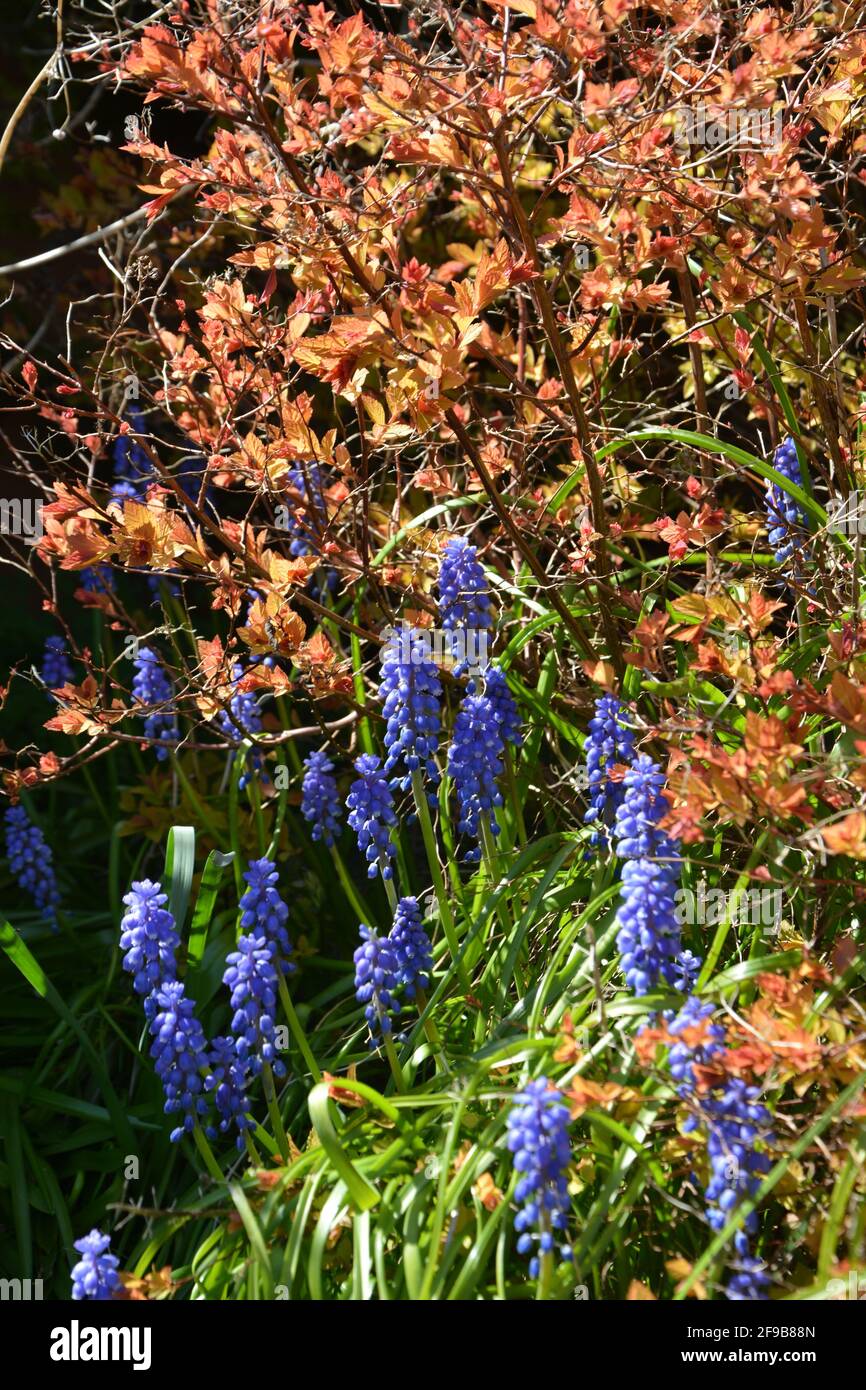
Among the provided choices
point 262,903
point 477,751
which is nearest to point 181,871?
point 262,903

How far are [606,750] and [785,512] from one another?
0.93 m

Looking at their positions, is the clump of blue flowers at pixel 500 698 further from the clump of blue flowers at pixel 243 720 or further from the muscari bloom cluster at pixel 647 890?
the clump of blue flowers at pixel 243 720

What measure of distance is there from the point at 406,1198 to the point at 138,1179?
3.47 ft

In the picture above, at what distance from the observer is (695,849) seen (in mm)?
3072

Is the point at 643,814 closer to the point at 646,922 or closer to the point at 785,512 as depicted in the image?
the point at 646,922

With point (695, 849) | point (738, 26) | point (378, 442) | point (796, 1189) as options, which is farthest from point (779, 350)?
point (796, 1189)

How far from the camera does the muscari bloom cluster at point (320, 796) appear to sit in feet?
11.0

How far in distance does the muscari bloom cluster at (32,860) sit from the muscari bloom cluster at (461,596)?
1.56 meters

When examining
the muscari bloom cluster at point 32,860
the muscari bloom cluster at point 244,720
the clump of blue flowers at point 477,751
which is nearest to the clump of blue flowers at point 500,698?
the clump of blue flowers at point 477,751

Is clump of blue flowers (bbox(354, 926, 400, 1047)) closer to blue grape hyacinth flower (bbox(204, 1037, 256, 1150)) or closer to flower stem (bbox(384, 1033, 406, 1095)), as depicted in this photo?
flower stem (bbox(384, 1033, 406, 1095))

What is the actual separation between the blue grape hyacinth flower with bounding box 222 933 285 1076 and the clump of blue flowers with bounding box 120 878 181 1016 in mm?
149

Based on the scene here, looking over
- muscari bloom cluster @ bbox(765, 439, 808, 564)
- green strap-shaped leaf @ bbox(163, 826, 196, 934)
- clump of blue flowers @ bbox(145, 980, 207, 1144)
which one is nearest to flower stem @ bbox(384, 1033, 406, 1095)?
clump of blue flowers @ bbox(145, 980, 207, 1144)

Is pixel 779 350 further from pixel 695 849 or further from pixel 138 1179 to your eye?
pixel 138 1179
